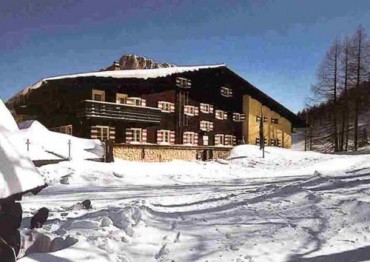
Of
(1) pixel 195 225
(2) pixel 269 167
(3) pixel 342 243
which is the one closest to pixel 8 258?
(1) pixel 195 225

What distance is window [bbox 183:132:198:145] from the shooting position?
37.4 meters

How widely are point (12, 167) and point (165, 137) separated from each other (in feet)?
104

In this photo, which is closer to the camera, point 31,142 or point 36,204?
point 36,204

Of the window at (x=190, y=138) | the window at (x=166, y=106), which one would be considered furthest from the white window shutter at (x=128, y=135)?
the window at (x=190, y=138)

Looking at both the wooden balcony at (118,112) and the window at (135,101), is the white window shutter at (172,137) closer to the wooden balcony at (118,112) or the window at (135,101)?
the wooden balcony at (118,112)

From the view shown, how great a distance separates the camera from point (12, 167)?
4234 millimetres

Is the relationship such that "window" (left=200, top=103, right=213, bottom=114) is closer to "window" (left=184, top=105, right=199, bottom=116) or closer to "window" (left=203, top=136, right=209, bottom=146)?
"window" (left=184, top=105, right=199, bottom=116)

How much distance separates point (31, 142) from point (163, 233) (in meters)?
19.5

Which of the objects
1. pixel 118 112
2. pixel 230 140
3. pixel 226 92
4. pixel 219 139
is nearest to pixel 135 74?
pixel 118 112

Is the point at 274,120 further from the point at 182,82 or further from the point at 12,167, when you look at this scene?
the point at 12,167

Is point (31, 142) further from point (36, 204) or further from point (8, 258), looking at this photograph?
point (8, 258)

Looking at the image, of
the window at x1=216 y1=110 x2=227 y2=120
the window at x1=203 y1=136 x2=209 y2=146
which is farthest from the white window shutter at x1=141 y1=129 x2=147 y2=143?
the window at x1=216 y1=110 x2=227 y2=120

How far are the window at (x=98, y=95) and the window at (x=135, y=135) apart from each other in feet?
10.9

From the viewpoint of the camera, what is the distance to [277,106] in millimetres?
45656
